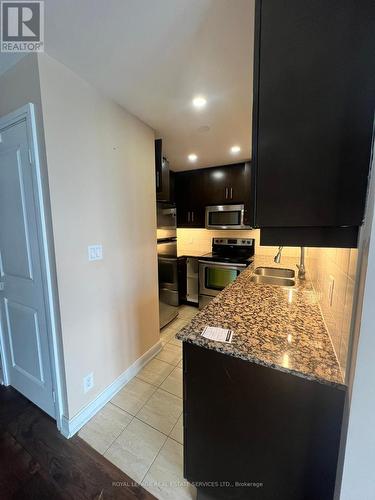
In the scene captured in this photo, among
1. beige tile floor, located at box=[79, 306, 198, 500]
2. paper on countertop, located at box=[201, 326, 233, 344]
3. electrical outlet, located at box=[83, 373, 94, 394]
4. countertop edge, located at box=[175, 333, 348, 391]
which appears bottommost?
beige tile floor, located at box=[79, 306, 198, 500]

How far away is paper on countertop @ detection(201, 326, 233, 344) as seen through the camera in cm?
93

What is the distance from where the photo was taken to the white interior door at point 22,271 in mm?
1306

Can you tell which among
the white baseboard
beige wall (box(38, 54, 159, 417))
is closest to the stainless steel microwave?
beige wall (box(38, 54, 159, 417))

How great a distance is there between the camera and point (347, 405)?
0.68 m

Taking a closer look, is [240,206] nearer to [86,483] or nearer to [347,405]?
[347,405]

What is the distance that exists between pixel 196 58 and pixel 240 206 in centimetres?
213

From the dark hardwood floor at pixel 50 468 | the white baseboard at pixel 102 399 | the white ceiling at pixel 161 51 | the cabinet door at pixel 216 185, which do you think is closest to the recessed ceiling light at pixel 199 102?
the white ceiling at pixel 161 51

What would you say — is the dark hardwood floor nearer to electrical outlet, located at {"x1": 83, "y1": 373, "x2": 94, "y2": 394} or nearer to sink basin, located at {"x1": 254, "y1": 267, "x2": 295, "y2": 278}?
electrical outlet, located at {"x1": 83, "y1": 373, "x2": 94, "y2": 394}

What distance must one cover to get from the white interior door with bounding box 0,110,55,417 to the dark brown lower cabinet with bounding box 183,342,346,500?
1095 millimetres

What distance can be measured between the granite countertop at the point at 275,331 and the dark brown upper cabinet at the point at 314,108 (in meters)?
0.52

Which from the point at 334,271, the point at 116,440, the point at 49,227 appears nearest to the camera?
the point at 334,271

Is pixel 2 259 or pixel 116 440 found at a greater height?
pixel 2 259

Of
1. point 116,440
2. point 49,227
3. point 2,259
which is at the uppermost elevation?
point 49,227

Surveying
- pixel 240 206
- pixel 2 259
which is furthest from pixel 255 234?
Answer: pixel 2 259
